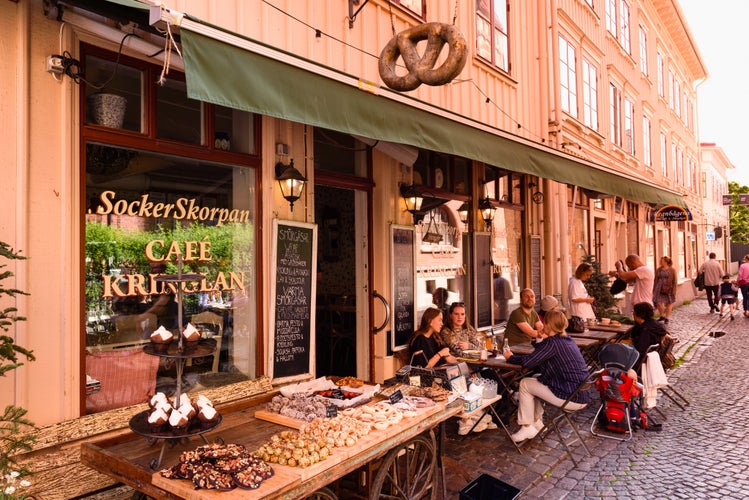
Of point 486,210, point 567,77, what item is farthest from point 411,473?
point 567,77

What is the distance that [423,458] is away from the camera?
4.05 meters

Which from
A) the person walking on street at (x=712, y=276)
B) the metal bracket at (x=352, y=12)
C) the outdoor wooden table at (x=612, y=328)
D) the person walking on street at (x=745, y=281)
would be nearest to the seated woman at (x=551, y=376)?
the outdoor wooden table at (x=612, y=328)

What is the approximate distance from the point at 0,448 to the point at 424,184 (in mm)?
5505

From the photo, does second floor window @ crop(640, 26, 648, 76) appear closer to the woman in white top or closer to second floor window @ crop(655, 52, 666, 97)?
second floor window @ crop(655, 52, 666, 97)

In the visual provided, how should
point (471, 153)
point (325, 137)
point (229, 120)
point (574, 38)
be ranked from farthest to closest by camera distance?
point (574, 38) → point (325, 137) → point (471, 153) → point (229, 120)

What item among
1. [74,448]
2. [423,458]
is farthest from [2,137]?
[423,458]

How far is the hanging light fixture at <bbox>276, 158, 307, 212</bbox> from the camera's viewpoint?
4.86 meters

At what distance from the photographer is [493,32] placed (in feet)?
28.4

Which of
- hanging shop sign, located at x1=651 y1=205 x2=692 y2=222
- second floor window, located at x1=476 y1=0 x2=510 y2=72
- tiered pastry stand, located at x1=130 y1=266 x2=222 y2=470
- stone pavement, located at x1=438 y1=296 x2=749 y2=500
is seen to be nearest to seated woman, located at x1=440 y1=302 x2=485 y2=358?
stone pavement, located at x1=438 y1=296 x2=749 y2=500

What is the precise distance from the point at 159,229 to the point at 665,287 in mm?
13060

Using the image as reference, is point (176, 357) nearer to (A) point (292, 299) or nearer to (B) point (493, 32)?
(A) point (292, 299)

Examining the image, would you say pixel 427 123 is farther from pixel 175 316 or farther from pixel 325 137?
pixel 175 316

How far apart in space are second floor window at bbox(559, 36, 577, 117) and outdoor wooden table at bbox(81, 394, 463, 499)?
9.03 meters

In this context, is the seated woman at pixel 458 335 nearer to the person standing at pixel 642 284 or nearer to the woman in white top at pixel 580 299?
Answer: the woman in white top at pixel 580 299
